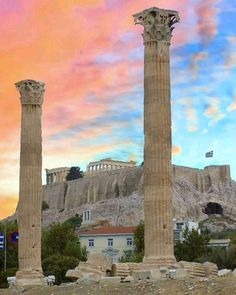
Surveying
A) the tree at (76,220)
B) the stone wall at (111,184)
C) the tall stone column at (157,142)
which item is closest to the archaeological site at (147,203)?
the tall stone column at (157,142)

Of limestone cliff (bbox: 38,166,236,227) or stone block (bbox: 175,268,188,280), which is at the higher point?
limestone cliff (bbox: 38,166,236,227)

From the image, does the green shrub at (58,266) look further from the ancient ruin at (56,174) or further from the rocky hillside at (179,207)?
the ancient ruin at (56,174)

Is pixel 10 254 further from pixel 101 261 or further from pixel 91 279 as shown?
pixel 91 279

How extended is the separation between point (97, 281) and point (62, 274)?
27.6 meters

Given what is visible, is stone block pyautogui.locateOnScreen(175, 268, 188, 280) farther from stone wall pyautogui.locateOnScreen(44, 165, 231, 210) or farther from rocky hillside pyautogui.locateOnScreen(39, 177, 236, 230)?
stone wall pyautogui.locateOnScreen(44, 165, 231, 210)

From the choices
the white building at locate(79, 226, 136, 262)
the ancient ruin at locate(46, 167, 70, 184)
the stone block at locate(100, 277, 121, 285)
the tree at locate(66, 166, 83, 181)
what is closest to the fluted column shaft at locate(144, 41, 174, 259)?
the stone block at locate(100, 277, 121, 285)

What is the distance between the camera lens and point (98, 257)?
28156 millimetres

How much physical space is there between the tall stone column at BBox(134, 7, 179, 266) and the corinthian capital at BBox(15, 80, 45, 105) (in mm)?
9426

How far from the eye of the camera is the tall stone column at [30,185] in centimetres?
3350

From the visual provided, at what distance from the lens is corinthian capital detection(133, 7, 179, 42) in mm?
27281

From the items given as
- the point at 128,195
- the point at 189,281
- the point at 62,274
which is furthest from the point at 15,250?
the point at 128,195

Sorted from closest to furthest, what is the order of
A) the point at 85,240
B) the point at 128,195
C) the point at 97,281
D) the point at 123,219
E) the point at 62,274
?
the point at 97,281 → the point at 62,274 → the point at 85,240 → the point at 123,219 → the point at 128,195

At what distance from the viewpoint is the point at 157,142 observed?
26.7 meters

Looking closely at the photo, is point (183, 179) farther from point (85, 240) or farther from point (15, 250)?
point (15, 250)
